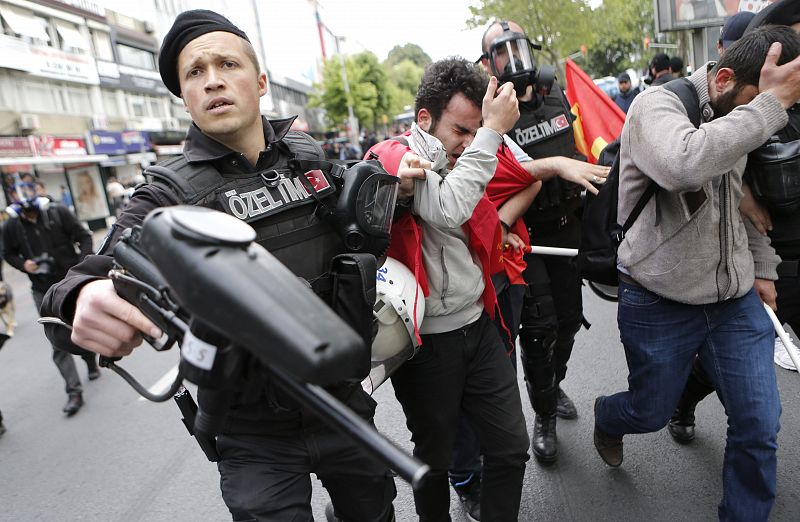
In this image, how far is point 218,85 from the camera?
5.39ft

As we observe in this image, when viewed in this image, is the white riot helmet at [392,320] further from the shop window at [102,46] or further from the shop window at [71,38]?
the shop window at [102,46]

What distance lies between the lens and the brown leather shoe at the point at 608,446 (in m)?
2.66

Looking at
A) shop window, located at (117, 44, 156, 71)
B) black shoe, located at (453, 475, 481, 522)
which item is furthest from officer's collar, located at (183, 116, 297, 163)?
shop window, located at (117, 44, 156, 71)

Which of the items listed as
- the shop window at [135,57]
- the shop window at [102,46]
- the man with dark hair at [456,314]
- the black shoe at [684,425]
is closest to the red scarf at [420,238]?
the man with dark hair at [456,314]

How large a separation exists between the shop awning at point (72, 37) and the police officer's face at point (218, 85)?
26441mm

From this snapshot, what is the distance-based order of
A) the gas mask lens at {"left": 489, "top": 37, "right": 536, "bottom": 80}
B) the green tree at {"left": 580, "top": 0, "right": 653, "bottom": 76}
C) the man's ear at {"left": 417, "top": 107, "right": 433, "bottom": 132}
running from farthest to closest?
the green tree at {"left": 580, "top": 0, "right": 653, "bottom": 76}, the gas mask lens at {"left": 489, "top": 37, "right": 536, "bottom": 80}, the man's ear at {"left": 417, "top": 107, "right": 433, "bottom": 132}

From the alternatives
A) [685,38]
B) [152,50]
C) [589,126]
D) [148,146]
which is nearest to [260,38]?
[152,50]

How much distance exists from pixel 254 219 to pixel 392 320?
57 cm

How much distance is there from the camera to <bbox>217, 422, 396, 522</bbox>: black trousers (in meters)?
1.57

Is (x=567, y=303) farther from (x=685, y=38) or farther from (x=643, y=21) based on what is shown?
(x=643, y=21)

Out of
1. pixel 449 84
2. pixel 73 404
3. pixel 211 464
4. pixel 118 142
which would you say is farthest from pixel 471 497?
pixel 118 142

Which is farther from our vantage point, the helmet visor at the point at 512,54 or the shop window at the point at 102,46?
the shop window at the point at 102,46

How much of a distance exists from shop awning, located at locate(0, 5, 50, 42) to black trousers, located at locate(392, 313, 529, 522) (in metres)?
24.1

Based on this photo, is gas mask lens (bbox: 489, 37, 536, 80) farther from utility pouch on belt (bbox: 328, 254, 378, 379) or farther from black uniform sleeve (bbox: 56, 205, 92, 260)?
black uniform sleeve (bbox: 56, 205, 92, 260)
